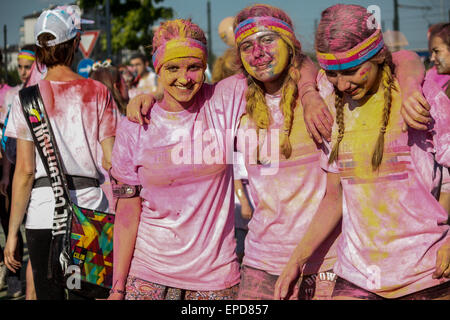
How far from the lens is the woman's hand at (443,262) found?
2.67 metres

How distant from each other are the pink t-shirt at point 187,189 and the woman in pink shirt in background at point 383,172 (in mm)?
672

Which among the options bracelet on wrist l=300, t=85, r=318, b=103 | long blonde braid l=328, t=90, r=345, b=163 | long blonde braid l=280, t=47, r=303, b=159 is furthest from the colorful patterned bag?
long blonde braid l=328, t=90, r=345, b=163

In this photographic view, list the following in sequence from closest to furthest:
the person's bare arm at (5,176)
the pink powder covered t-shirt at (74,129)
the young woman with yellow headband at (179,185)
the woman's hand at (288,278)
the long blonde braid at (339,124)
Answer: the long blonde braid at (339,124), the woman's hand at (288,278), the young woman with yellow headband at (179,185), the pink powder covered t-shirt at (74,129), the person's bare arm at (5,176)

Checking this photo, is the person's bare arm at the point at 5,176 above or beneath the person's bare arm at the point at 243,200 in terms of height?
above

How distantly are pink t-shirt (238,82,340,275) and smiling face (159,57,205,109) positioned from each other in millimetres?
338

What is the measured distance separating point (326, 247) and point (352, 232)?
33 cm

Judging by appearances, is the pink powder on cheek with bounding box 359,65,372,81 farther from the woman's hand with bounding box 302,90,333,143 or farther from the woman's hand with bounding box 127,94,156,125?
the woman's hand with bounding box 127,94,156,125

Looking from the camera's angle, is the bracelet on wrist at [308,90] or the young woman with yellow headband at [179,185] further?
the young woman with yellow headband at [179,185]

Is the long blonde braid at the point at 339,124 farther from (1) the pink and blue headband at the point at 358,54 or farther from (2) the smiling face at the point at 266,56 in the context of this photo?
(2) the smiling face at the point at 266,56

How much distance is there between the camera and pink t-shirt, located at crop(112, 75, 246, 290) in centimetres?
327

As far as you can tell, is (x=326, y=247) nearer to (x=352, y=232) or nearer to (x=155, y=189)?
(x=352, y=232)

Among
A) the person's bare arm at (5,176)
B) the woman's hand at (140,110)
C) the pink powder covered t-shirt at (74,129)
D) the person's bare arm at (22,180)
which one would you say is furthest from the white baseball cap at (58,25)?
the person's bare arm at (5,176)

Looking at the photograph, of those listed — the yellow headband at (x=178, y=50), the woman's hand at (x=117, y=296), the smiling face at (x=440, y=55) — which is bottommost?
the woman's hand at (x=117, y=296)

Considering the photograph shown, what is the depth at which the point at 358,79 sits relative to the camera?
278 cm
